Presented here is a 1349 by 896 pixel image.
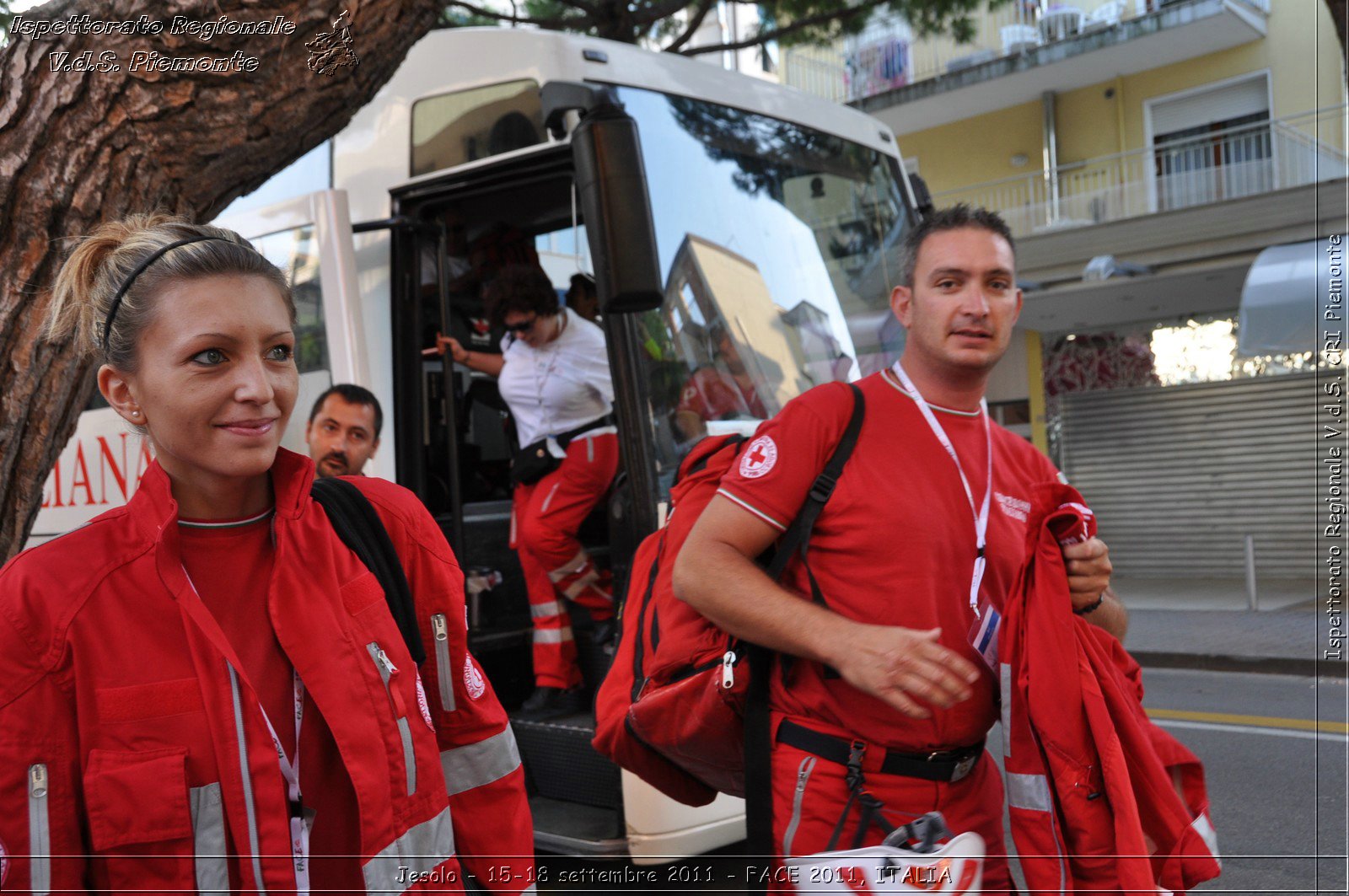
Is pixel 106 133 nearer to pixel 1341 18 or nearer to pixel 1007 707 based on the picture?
pixel 1007 707

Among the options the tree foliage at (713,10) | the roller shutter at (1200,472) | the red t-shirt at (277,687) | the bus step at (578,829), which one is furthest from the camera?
the roller shutter at (1200,472)

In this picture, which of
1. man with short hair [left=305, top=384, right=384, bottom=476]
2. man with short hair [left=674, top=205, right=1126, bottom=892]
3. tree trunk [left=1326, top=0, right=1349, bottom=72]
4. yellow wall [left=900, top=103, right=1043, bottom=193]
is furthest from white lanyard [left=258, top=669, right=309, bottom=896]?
yellow wall [left=900, top=103, right=1043, bottom=193]

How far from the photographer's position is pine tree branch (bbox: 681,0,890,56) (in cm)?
1004

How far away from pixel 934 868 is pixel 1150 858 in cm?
39

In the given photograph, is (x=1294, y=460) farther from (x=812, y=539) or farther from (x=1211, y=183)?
(x=812, y=539)

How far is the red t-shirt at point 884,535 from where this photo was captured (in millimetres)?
2281

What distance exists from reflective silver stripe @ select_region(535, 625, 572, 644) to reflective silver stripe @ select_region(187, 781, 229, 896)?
3430mm

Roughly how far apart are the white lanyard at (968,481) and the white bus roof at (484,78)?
94.7 inches

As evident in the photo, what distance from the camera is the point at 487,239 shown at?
18.2ft

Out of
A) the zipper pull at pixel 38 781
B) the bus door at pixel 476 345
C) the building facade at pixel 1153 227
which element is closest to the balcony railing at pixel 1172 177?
the building facade at pixel 1153 227

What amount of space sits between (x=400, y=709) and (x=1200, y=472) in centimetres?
1630

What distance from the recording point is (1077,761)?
210 centimetres

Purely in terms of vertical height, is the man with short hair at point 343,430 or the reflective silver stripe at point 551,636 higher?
the man with short hair at point 343,430

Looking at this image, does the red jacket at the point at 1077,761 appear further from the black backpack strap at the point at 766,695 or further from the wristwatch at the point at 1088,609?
the black backpack strap at the point at 766,695
